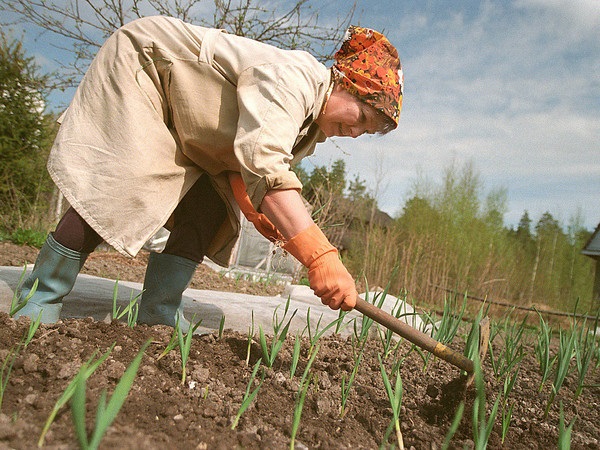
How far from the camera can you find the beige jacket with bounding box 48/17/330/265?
5.28 feet

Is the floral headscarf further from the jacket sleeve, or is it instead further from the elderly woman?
the jacket sleeve

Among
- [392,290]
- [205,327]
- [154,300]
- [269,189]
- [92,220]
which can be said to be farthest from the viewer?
[392,290]

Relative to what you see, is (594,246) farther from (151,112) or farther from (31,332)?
(31,332)

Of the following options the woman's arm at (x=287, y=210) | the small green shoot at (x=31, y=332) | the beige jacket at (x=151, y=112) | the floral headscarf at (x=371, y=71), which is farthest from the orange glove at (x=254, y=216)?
the small green shoot at (x=31, y=332)

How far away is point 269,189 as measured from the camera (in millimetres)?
1449

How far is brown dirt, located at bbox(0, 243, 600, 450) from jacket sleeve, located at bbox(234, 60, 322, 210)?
1.93 feet

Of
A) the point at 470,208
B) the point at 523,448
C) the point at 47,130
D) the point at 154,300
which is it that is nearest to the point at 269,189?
the point at 154,300

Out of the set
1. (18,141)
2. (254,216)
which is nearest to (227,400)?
(254,216)

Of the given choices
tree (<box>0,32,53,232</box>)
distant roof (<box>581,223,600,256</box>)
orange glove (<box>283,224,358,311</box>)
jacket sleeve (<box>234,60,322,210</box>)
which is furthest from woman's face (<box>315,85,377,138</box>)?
distant roof (<box>581,223,600,256</box>)

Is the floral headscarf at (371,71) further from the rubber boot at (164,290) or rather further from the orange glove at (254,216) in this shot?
the rubber boot at (164,290)

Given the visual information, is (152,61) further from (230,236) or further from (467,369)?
(467,369)

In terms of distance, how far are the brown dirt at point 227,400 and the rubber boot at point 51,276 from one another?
0.13 metres

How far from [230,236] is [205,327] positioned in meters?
0.46

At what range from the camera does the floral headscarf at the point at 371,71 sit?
5.68 ft
